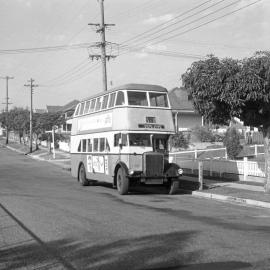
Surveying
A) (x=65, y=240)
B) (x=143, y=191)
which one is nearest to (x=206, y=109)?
(x=143, y=191)

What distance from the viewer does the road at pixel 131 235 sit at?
307 inches

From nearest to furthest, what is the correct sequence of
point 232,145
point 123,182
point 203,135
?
point 123,182, point 232,145, point 203,135

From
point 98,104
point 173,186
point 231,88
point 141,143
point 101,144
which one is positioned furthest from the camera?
point 98,104

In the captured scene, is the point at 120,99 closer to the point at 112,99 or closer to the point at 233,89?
the point at 112,99

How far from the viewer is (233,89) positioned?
1653 centimetres

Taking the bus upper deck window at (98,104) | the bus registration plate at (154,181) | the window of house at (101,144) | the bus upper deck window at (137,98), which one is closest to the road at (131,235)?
the bus registration plate at (154,181)

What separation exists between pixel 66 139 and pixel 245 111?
164 ft

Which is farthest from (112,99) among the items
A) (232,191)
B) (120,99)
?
(232,191)

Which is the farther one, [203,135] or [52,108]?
[52,108]

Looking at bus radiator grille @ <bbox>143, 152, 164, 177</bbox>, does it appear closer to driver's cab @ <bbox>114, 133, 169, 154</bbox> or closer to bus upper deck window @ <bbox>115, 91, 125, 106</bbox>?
driver's cab @ <bbox>114, 133, 169, 154</bbox>

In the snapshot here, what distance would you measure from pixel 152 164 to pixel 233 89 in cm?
473

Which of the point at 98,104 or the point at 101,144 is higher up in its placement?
the point at 98,104

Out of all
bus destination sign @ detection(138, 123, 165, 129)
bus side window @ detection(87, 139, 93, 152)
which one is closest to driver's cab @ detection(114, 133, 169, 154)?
bus destination sign @ detection(138, 123, 165, 129)

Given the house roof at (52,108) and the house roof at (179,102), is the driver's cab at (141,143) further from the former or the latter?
the house roof at (52,108)
